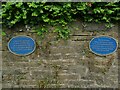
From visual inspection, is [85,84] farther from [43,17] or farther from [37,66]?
[43,17]

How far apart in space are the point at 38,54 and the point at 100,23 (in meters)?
1.39

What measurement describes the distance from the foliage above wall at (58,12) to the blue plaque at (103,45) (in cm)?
37

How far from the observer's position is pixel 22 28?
6.32 m

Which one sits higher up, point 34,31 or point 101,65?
point 34,31

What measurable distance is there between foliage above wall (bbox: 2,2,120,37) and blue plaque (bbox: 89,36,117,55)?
0.37m

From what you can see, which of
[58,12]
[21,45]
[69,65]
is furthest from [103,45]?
[21,45]

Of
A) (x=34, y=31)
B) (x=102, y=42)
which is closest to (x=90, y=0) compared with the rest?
(x=102, y=42)

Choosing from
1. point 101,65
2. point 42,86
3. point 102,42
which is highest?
point 102,42

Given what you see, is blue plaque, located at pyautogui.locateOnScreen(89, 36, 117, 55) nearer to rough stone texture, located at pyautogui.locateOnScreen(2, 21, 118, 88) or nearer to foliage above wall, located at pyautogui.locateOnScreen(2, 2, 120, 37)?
rough stone texture, located at pyautogui.locateOnScreen(2, 21, 118, 88)

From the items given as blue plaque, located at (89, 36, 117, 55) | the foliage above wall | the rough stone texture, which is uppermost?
the foliage above wall

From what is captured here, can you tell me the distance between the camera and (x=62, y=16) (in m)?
6.21

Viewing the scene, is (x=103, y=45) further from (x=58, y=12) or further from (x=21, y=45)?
(x=21, y=45)

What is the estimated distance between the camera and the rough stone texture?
6246mm

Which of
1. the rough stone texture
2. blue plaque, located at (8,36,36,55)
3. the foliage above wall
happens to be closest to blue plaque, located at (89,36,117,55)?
the rough stone texture
